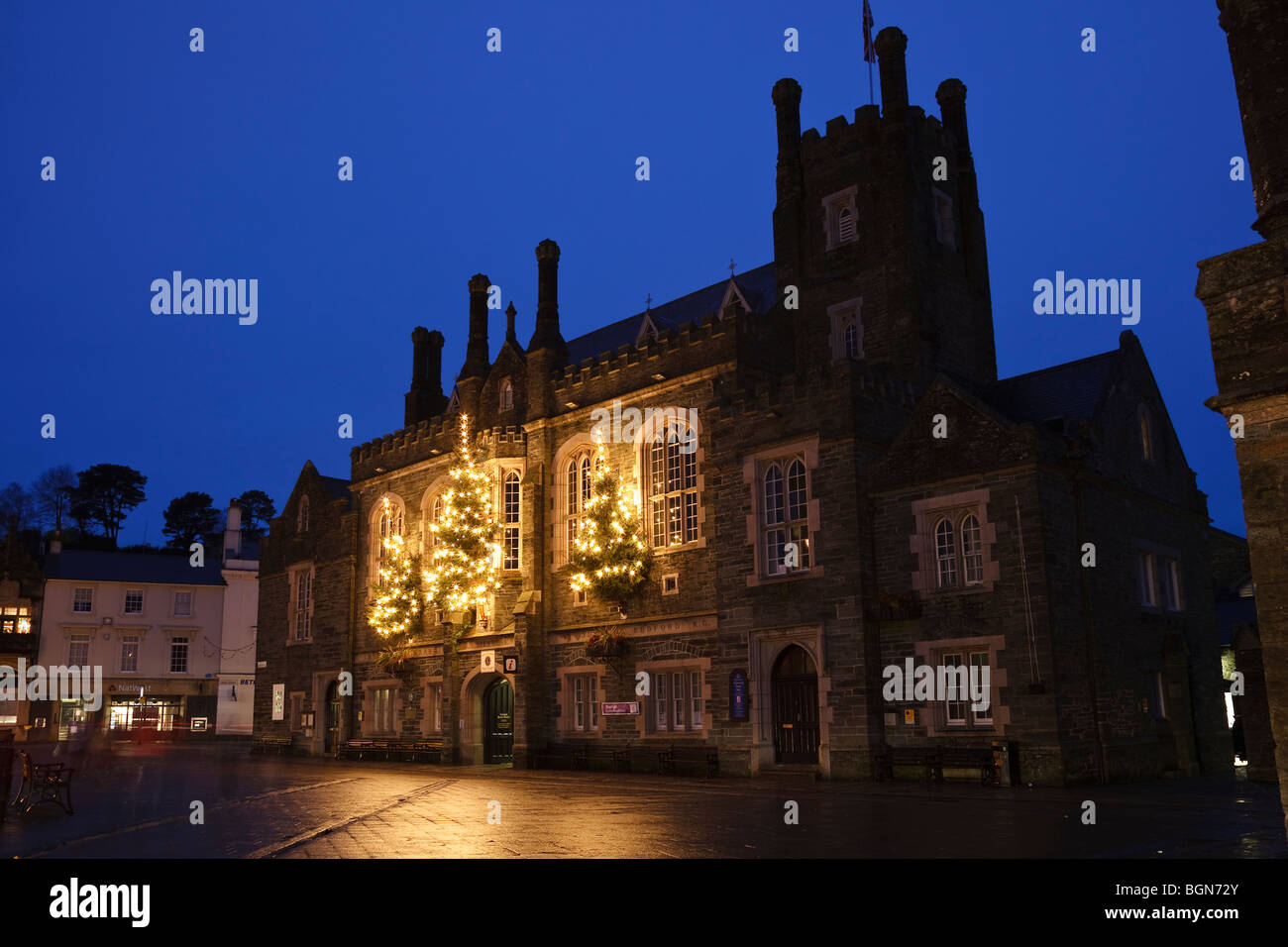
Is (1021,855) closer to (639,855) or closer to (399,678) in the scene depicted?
(639,855)

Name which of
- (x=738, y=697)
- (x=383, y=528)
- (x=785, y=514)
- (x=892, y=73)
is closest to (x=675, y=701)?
(x=738, y=697)

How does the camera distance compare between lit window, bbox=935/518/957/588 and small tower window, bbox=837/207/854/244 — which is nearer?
lit window, bbox=935/518/957/588

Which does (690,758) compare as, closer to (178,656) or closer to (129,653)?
(178,656)

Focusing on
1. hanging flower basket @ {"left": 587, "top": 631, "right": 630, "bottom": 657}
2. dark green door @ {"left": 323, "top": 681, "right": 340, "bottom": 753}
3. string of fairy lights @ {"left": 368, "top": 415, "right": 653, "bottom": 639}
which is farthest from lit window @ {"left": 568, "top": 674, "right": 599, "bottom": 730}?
dark green door @ {"left": 323, "top": 681, "right": 340, "bottom": 753}

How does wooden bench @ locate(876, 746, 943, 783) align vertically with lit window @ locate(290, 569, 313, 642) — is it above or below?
below

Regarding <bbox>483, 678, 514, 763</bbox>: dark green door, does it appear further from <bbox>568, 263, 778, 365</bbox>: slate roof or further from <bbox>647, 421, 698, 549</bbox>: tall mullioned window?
<bbox>568, 263, 778, 365</bbox>: slate roof

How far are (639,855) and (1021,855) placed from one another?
409 centimetres

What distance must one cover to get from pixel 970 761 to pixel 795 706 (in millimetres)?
5090

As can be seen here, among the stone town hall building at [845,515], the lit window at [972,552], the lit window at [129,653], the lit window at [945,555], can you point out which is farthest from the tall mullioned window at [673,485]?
the lit window at [129,653]

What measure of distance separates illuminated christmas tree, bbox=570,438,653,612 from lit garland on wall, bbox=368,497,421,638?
887 cm

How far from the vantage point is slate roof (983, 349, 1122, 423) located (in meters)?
26.9

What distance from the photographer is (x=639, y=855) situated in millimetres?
11844
